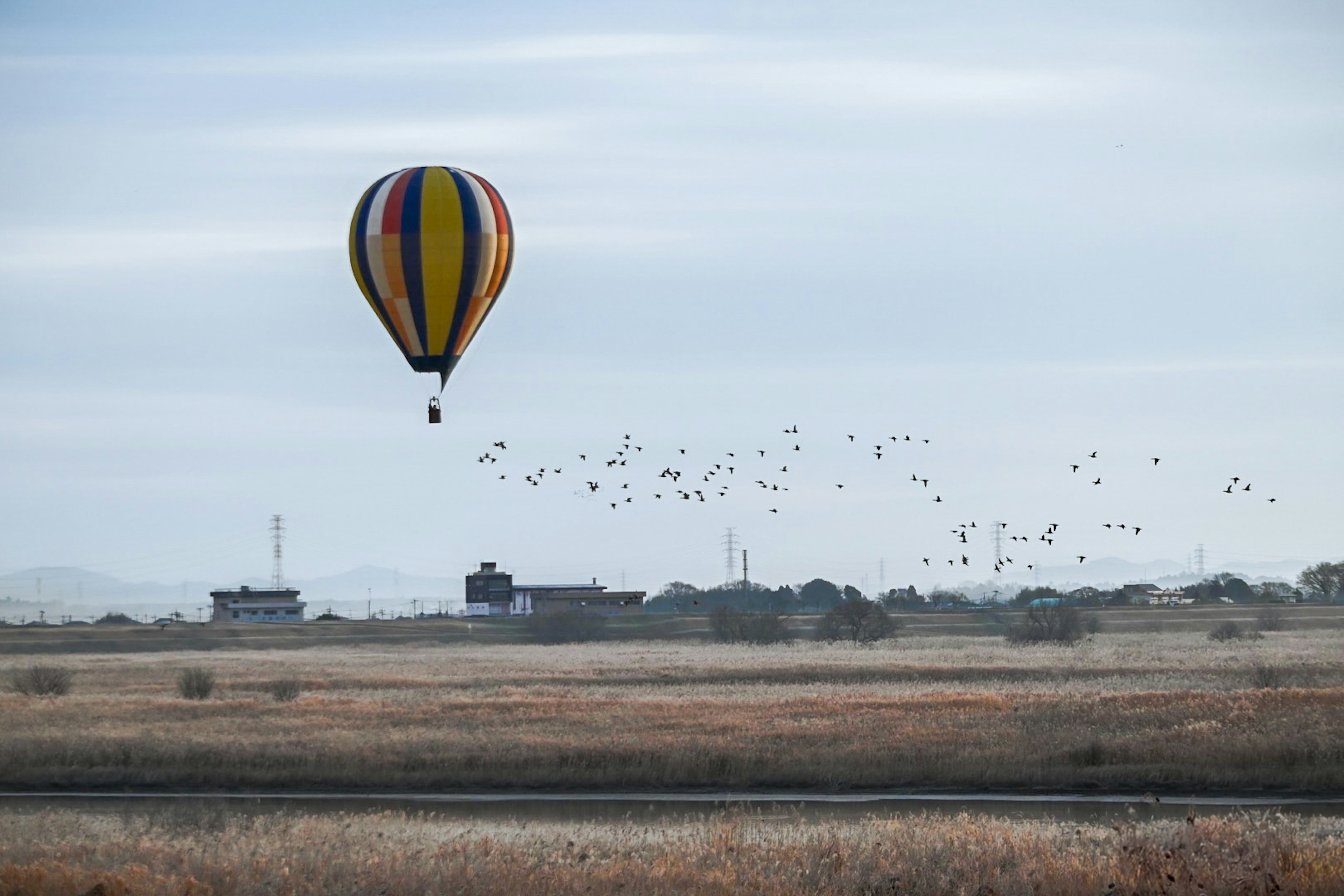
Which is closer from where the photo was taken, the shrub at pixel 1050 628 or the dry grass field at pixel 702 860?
the dry grass field at pixel 702 860

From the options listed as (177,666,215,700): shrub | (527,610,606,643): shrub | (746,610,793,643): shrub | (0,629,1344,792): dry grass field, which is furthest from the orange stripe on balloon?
(527,610,606,643): shrub

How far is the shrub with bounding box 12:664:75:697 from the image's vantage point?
60.5 meters

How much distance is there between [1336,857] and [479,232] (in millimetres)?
31757

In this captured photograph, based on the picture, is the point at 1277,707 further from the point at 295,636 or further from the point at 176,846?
the point at 295,636

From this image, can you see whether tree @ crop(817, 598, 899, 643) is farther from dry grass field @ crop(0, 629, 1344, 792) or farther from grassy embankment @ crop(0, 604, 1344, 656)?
dry grass field @ crop(0, 629, 1344, 792)

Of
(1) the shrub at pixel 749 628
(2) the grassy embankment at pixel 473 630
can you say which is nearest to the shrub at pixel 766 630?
(1) the shrub at pixel 749 628

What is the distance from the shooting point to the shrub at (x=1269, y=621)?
122m

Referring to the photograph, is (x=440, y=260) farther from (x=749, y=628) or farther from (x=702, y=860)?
(x=749, y=628)

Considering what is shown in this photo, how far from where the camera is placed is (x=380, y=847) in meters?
19.9

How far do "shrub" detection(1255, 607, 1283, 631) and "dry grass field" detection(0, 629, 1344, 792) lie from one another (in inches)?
2307

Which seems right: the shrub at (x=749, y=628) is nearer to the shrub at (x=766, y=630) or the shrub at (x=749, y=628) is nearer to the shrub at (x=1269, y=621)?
the shrub at (x=766, y=630)

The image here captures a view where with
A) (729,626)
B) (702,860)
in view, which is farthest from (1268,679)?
(729,626)

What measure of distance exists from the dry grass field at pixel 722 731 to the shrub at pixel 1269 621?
58.6 m

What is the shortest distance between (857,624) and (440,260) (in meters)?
82.3
